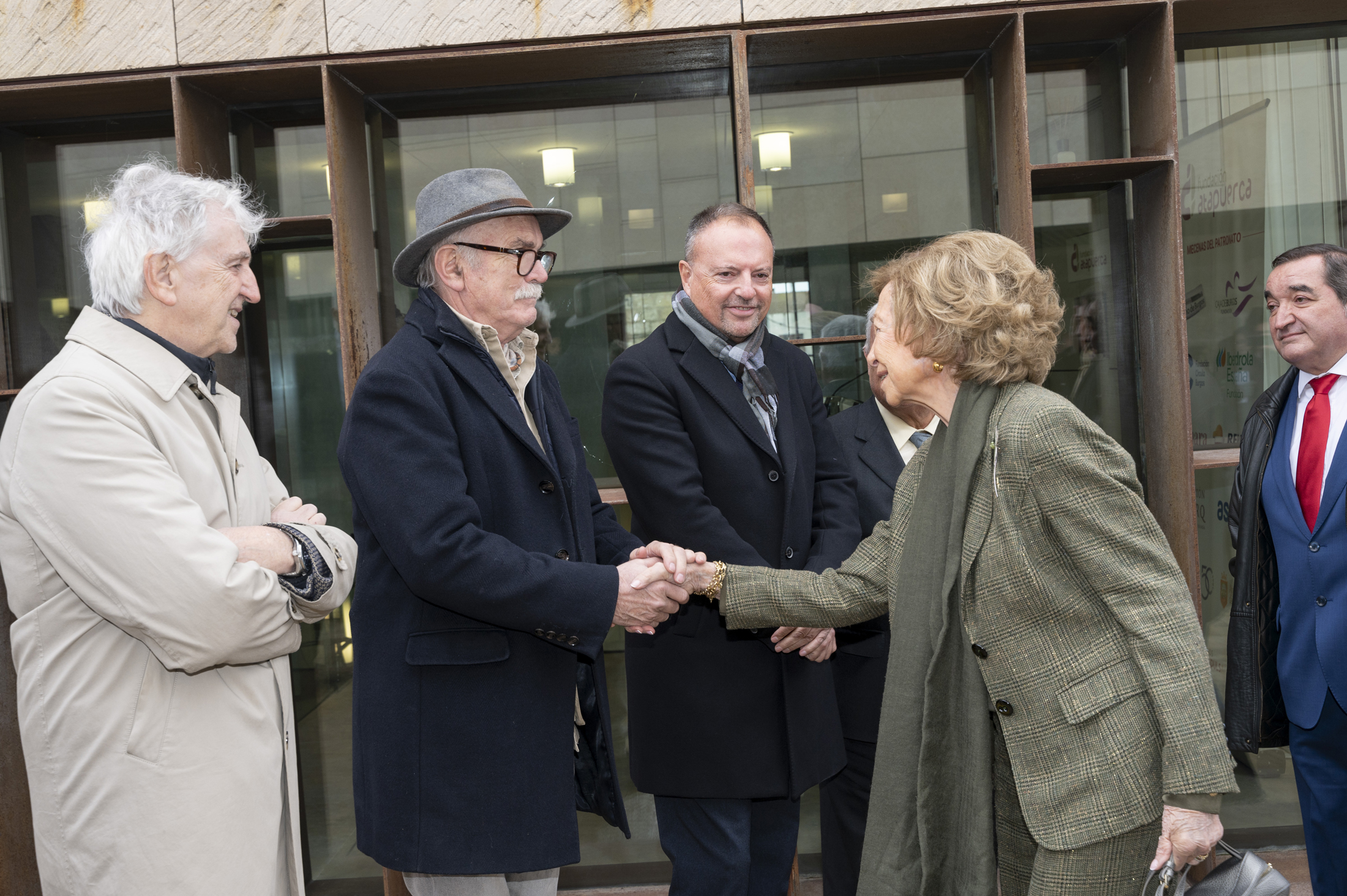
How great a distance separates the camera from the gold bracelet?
2.42 meters

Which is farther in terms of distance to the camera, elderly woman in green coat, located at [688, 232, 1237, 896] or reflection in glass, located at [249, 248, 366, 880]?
reflection in glass, located at [249, 248, 366, 880]

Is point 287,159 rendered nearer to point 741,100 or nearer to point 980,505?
point 741,100

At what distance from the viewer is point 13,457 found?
5.83ft

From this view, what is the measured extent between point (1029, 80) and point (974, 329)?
90.5 inches

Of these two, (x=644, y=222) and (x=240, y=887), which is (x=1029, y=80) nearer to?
(x=644, y=222)

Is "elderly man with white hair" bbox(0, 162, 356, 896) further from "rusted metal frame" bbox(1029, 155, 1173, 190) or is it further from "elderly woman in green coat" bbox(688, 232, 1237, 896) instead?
"rusted metal frame" bbox(1029, 155, 1173, 190)

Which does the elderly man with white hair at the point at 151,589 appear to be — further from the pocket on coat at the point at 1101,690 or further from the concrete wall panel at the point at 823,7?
the concrete wall panel at the point at 823,7

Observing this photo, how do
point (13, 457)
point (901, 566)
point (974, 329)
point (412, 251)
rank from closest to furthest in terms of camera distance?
point (13, 457)
point (974, 329)
point (901, 566)
point (412, 251)

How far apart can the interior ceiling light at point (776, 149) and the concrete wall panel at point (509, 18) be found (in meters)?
0.64

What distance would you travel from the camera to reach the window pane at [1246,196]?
3.83m

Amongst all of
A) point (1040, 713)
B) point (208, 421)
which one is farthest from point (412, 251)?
point (1040, 713)

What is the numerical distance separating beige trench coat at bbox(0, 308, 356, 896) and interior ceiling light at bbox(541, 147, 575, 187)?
2158 mm

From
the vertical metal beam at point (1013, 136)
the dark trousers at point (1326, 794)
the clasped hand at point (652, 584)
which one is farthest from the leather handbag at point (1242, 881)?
the vertical metal beam at point (1013, 136)

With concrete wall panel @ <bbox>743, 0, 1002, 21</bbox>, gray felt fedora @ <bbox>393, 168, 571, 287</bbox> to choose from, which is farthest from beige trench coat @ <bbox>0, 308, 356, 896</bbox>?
concrete wall panel @ <bbox>743, 0, 1002, 21</bbox>
